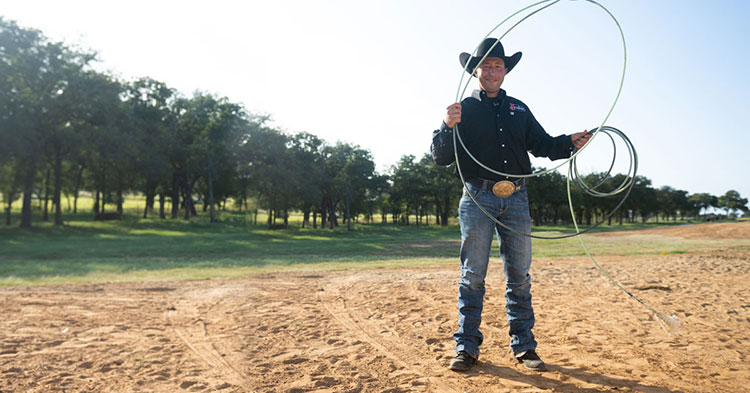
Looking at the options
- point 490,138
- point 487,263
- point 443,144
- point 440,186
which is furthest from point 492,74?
point 440,186

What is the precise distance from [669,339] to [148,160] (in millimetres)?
40301

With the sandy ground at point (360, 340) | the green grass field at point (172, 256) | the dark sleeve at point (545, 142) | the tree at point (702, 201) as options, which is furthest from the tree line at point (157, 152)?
the tree at point (702, 201)

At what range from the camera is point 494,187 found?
13.5 ft

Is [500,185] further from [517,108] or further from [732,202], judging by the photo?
[732,202]

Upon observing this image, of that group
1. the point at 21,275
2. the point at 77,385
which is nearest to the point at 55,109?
the point at 21,275

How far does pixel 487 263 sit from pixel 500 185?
0.68m

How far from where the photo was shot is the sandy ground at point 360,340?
3902 mm

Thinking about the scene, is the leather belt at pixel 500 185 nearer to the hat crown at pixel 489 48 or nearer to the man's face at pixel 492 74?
the man's face at pixel 492 74

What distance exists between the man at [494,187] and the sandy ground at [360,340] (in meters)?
0.33

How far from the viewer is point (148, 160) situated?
38.7 meters

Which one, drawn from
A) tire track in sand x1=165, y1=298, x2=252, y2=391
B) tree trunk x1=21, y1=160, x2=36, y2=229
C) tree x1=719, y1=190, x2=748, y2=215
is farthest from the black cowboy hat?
tree x1=719, y1=190, x2=748, y2=215

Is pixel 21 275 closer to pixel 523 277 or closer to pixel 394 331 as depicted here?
pixel 394 331

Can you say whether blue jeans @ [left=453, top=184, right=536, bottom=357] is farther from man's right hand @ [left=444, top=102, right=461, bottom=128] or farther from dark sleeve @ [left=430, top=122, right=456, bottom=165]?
man's right hand @ [left=444, top=102, right=461, bottom=128]

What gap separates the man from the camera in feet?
13.5
